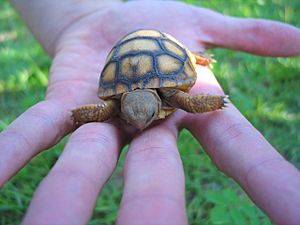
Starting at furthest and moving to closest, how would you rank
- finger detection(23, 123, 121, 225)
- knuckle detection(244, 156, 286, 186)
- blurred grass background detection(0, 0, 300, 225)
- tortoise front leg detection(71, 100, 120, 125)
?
blurred grass background detection(0, 0, 300, 225)
tortoise front leg detection(71, 100, 120, 125)
knuckle detection(244, 156, 286, 186)
finger detection(23, 123, 121, 225)

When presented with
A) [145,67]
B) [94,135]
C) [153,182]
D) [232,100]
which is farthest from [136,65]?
[232,100]

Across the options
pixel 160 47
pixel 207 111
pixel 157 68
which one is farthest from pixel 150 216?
pixel 160 47

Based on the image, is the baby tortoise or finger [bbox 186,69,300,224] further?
the baby tortoise

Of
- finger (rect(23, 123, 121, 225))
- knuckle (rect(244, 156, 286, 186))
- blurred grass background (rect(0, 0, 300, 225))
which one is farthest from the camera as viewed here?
blurred grass background (rect(0, 0, 300, 225))

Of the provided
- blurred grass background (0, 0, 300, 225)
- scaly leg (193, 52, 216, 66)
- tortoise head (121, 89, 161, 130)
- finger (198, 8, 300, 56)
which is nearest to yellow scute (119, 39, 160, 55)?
tortoise head (121, 89, 161, 130)

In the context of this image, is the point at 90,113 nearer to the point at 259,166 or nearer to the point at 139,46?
the point at 139,46

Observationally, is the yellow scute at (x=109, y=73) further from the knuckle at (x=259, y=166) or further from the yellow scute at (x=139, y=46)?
the knuckle at (x=259, y=166)

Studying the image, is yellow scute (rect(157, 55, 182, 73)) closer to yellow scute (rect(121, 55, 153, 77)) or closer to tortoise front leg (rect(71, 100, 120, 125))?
yellow scute (rect(121, 55, 153, 77))
